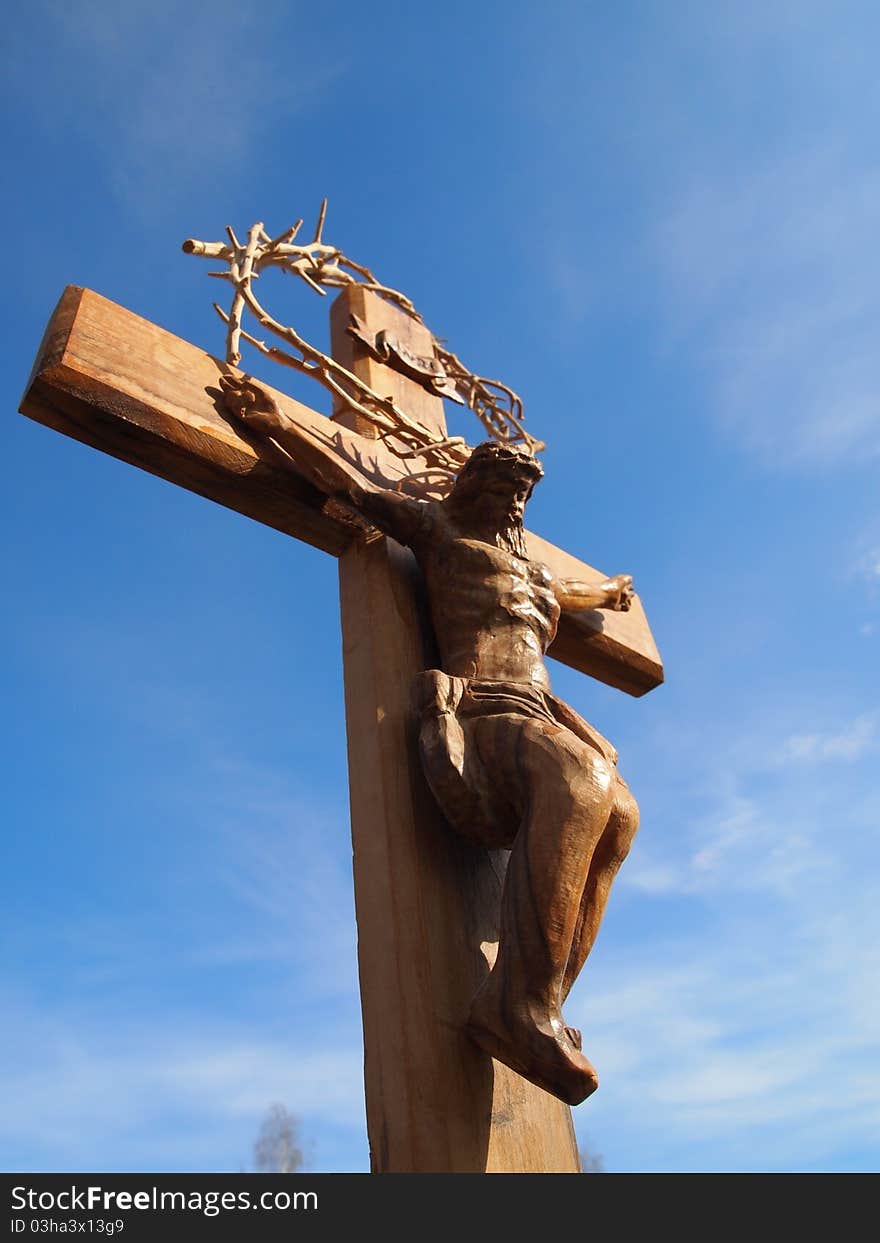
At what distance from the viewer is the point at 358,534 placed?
317 cm

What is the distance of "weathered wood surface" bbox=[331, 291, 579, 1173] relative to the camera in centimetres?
210

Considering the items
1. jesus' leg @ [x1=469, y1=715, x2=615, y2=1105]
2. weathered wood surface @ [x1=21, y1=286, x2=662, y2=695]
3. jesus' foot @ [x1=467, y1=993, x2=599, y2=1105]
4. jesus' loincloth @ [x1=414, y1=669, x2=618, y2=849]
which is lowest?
jesus' foot @ [x1=467, y1=993, x2=599, y2=1105]

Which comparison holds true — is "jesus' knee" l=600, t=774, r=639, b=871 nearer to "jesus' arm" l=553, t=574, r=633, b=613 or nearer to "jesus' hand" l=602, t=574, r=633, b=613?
"jesus' arm" l=553, t=574, r=633, b=613

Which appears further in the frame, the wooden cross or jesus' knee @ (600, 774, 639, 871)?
jesus' knee @ (600, 774, 639, 871)

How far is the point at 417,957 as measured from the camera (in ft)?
7.42

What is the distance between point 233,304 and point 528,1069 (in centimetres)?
233

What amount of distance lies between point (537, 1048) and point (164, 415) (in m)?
1.82

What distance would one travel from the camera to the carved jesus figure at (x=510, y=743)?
2.09 metres

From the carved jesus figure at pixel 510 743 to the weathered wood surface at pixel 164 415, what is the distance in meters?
0.10

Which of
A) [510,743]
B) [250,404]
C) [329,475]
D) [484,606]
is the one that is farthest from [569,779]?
[250,404]

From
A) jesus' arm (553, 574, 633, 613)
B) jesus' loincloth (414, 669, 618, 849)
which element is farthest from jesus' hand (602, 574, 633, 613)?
jesus' loincloth (414, 669, 618, 849)

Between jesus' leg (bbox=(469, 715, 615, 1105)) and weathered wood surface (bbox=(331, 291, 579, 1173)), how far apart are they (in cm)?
12

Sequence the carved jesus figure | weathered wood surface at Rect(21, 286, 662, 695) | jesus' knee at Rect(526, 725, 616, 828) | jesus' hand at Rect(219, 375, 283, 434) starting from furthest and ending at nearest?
1. jesus' hand at Rect(219, 375, 283, 434)
2. weathered wood surface at Rect(21, 286, 662, 695)
3. jesus' knee at Rect(526, 725, 616, 828)
4. the carved jesus figure
